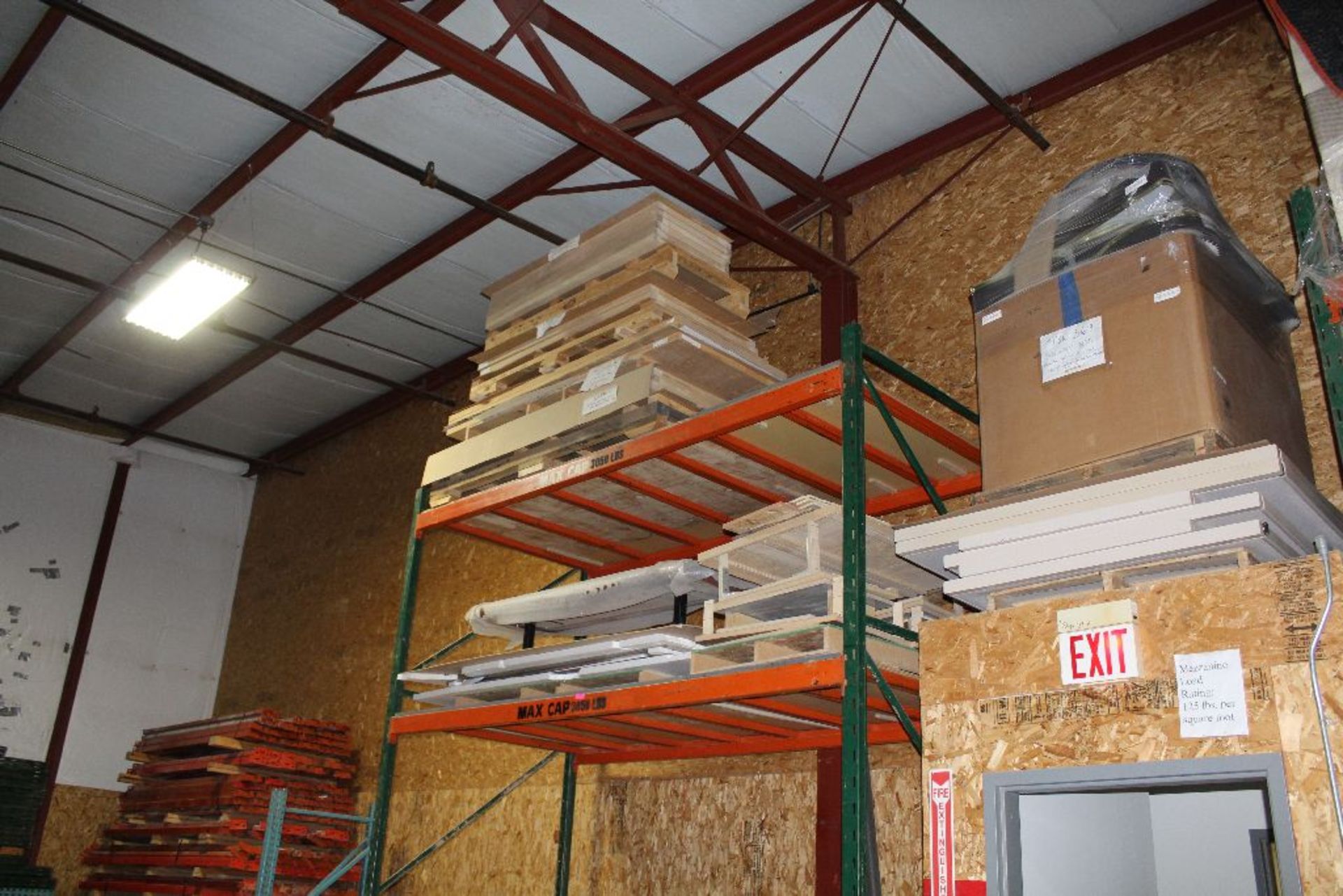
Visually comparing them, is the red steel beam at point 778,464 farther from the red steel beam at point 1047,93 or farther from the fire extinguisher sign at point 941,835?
the red steel beam at point 1047,93

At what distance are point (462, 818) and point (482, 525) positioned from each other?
9.51ft

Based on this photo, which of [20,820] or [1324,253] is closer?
[1324,253]

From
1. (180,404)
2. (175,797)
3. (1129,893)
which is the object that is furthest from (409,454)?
(1129,893)

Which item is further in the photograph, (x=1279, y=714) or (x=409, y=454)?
(x=409, y=454)

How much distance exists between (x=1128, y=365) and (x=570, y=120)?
123 inches

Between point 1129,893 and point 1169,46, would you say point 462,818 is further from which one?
point 1169,46

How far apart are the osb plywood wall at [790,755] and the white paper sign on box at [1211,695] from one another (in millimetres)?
1916

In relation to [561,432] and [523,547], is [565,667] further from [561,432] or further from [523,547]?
[523,547]

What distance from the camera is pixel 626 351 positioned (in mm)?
5551

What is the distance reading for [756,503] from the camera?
6.04 meters

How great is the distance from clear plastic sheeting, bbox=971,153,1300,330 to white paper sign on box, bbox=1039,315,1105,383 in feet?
0.88

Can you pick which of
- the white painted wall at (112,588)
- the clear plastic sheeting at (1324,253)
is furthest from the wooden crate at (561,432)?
the white painted wall at (112,588)

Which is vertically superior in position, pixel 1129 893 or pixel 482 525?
pixel 482 525

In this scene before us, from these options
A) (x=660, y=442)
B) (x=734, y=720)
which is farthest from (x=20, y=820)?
(x=660, y=442)
